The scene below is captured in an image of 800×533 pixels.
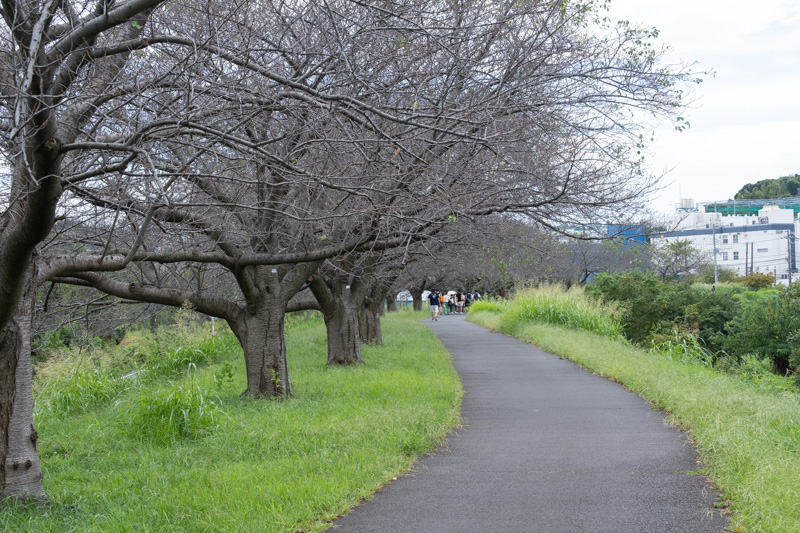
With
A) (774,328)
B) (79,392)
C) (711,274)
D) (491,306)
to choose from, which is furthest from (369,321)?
(711,274)

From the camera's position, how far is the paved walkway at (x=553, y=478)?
5.57 metres

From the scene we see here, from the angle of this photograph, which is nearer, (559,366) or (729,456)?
(729,456)

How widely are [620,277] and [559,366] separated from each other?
1003 centimetres

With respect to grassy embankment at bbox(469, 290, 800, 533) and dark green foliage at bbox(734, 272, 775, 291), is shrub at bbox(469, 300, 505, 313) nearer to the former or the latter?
dark green foliage at bbox(734, 272, 775, 291)

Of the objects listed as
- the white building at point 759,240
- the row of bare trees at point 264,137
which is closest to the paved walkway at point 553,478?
the row of bare trees at point 264,137

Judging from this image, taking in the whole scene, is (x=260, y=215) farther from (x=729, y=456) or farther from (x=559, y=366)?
(x=559, y=366)

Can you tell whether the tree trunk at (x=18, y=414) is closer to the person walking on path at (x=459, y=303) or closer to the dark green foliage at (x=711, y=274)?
the person walking on path at (x=459, y=303)

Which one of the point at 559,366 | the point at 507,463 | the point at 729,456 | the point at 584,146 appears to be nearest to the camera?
the point at 729,456

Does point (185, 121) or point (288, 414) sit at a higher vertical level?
point (185, 121)

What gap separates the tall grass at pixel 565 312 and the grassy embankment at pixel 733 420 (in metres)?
3.71

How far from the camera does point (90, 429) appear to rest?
9.45 meters

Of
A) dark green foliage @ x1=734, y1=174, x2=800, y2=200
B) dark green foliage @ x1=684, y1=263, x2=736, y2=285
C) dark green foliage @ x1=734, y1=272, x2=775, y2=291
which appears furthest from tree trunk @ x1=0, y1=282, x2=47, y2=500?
dark green foliage @ x1=734, y1=174, x2=800, y2=200

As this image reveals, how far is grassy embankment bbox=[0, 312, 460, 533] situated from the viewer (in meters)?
5.62

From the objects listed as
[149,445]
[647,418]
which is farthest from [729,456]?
[149,445]
